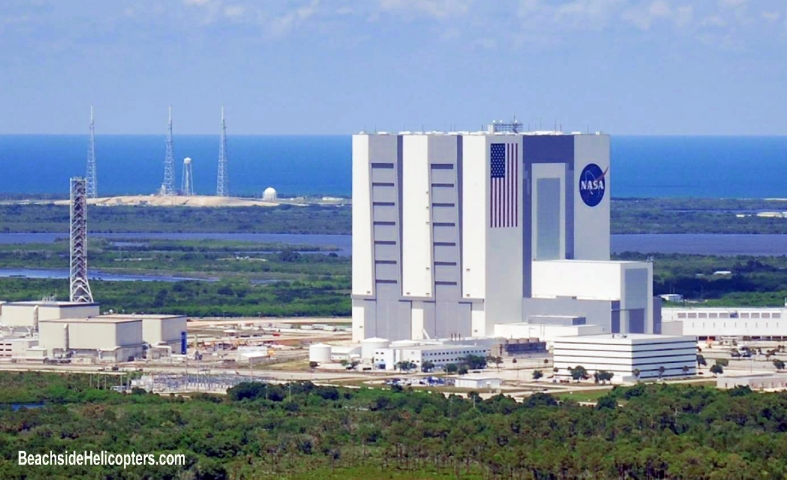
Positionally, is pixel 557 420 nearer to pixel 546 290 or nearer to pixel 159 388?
pixel 159 388

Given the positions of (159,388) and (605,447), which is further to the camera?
(159,388)

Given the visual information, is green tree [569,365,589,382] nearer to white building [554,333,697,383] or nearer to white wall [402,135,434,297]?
white building [554,333,697,383]

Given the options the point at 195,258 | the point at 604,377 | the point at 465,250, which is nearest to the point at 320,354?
the point at 465,250

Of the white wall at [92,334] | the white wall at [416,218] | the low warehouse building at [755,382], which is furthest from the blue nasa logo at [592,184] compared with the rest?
the white wall at [92,334]

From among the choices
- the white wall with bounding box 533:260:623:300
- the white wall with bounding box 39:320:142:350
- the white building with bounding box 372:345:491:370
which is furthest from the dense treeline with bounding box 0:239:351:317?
the white building with bounding box 372:345:491:370

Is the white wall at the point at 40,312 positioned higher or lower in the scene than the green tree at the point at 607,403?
higher

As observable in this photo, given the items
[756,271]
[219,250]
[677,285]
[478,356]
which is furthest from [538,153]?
[219,250]

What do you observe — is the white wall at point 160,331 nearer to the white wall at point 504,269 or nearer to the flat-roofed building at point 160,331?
the flat-roofed building at point 160,331
